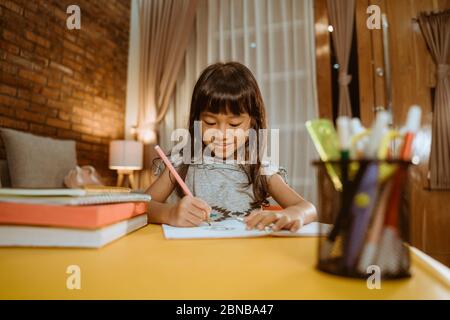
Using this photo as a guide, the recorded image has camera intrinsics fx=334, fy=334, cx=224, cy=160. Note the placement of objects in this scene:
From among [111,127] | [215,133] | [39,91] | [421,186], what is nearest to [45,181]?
[39,91]

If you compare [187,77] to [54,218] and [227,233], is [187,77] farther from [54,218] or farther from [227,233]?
[54,218]

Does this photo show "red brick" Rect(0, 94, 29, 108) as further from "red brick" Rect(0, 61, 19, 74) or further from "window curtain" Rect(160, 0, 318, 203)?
"window curtain" Rect(160, 0, 318, 203)

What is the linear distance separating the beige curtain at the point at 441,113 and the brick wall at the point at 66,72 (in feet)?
10.2

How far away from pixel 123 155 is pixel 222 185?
7.20ft

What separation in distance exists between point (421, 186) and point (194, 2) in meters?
2.85

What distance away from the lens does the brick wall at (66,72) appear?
2.59 meters

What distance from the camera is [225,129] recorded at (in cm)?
116

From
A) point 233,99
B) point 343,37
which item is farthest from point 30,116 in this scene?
point 343,37

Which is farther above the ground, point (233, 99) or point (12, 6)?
point (12, 6)

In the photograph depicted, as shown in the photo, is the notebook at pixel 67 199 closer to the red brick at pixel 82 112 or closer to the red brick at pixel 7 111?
the red brick at pixel 7 111

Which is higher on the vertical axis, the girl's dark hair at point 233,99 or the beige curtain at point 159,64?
the beige curtain at point 159,64

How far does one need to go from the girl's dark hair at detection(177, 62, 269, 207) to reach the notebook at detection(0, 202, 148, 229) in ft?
2.44

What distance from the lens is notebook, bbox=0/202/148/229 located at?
469mm
